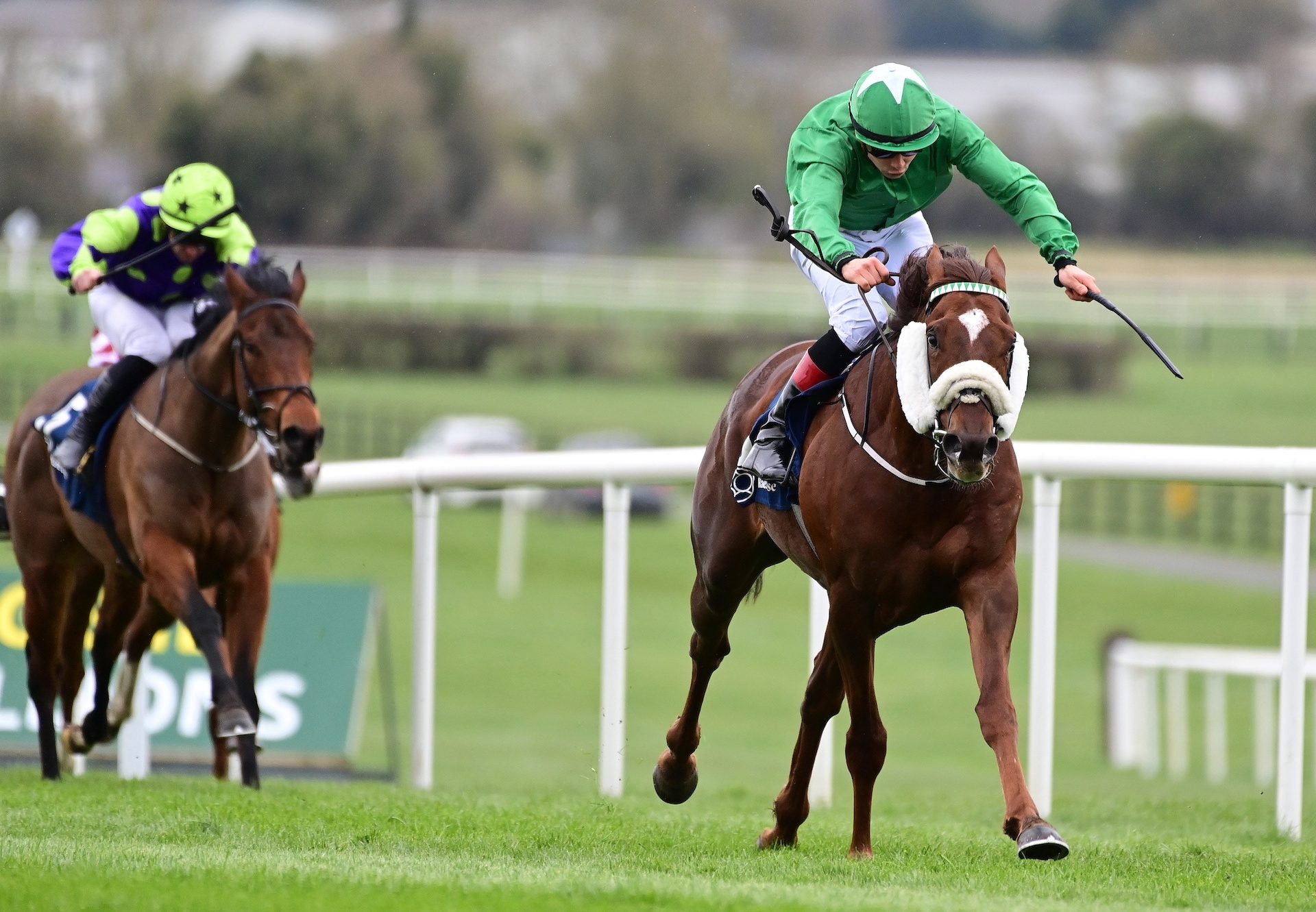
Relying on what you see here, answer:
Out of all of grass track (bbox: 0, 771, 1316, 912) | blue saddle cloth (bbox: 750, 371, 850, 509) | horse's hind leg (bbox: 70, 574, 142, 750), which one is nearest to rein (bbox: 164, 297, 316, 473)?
horse's hind leg (bbox: 70, 574, 142, 750)

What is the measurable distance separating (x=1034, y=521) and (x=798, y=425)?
49.8 inches

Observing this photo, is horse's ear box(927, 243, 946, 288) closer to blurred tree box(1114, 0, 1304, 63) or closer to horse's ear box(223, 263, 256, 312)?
horse's ear box(223, 263, 256, 312)

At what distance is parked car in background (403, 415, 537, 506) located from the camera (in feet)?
85.9

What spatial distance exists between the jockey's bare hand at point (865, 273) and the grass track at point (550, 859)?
142 cm

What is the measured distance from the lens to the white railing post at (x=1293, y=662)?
5883 mm

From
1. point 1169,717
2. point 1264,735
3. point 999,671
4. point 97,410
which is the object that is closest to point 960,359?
point 999,671

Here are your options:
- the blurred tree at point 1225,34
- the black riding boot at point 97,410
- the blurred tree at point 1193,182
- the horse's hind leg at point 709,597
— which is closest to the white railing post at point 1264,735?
the horse's hind leg at point 709,597

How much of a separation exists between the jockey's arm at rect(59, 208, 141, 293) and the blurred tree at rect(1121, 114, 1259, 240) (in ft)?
128

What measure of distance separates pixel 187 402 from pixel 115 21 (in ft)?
131

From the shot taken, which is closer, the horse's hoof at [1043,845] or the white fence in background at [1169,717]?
the horse's hoof at [1043,845]

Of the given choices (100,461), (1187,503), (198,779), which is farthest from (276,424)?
(1187,503)

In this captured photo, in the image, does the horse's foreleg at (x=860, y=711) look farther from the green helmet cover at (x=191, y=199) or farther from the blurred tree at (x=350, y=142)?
the blurred tree at (x=350, y=142)

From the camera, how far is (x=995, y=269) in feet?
16.0

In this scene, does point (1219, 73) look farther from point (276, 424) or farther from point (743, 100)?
point (276, 424)
